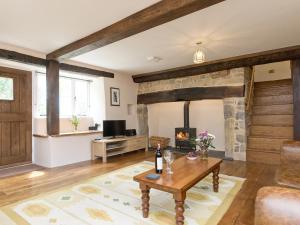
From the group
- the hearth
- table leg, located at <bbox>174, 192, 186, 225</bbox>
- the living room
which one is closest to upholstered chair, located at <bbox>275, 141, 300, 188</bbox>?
the living room

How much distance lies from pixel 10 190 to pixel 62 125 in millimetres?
2230

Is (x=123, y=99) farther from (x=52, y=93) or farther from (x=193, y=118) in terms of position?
(x=193, y=118)

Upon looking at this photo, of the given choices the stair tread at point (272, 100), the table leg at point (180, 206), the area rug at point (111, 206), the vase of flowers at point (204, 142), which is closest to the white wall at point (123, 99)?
the area rug at point (111, 206)

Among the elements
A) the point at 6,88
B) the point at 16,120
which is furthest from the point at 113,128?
the point at 6,88

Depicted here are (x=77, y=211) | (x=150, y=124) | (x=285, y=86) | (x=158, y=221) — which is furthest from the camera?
(x=150, y=124)

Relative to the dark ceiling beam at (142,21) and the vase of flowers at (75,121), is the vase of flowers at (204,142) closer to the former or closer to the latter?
the dark ceiling beam at (142,21)

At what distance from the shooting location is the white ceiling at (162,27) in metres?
2.38

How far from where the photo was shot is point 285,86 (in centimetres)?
571

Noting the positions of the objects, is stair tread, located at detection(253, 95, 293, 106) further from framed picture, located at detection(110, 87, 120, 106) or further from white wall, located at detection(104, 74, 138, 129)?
framed picture, located at detection(110, 87, 120, 106)

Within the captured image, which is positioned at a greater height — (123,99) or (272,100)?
(123,99)

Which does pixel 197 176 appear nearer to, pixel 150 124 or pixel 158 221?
pixel 158 221

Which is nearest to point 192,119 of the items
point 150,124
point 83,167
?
point 150,124

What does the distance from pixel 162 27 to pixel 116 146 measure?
336cm

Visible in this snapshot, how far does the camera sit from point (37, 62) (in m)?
4.05
